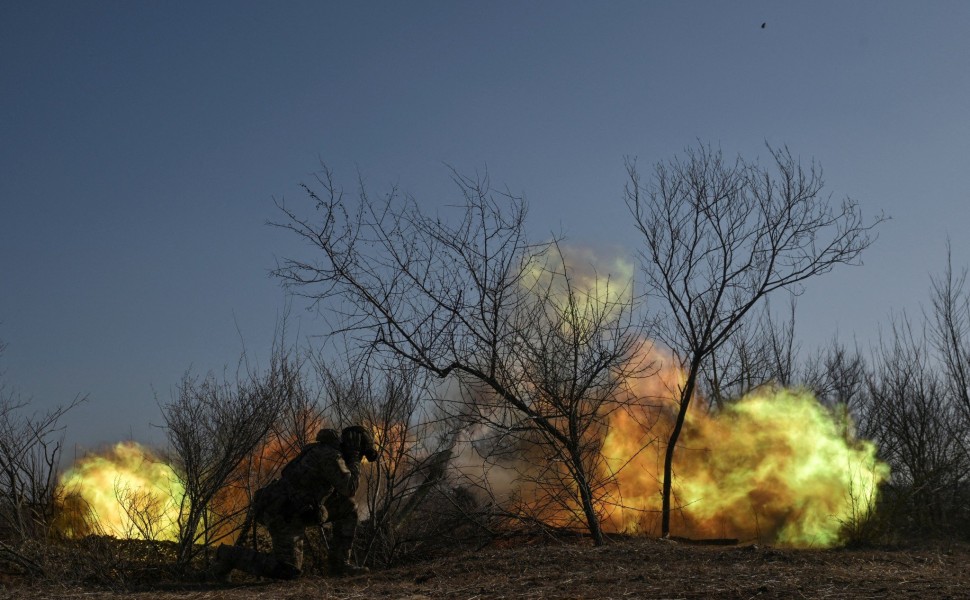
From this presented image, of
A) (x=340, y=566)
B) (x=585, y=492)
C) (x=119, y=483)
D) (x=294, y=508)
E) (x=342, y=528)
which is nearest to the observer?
(x=294, y=508)

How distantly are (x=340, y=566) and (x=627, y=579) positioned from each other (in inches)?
149

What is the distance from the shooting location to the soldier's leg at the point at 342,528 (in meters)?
9.63

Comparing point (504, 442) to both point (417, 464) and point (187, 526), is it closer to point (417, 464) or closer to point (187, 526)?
point (417, 464)

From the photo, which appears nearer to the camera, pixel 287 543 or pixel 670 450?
pixel 287 543

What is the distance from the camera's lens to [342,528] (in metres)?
9.72

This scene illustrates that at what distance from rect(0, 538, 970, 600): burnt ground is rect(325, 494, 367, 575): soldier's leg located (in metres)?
0.39

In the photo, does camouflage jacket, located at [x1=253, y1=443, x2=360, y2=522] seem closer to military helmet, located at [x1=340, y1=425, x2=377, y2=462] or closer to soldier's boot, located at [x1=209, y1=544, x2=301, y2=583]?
military helmet, located at [x1=340, y1=425, x2=377, y2=462]

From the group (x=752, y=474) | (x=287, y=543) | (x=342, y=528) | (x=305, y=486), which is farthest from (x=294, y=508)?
(x=752, y=474)

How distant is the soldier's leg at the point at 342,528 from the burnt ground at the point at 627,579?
0.39 metres

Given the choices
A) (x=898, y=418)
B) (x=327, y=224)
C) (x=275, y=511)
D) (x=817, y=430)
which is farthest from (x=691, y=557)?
(x=898, y=418)

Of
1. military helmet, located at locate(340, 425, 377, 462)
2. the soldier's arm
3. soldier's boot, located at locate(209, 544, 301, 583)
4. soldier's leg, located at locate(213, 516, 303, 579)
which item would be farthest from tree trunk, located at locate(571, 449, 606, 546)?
soldier's boot, located at locate(209, 544, 301, 583)

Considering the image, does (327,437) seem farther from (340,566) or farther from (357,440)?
(340,566)

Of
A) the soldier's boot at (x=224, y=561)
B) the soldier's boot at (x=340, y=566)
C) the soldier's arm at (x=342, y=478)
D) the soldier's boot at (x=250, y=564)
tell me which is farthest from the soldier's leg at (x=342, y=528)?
the soldier's boot at (x=224, y=561)

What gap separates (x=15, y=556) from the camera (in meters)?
9.71
